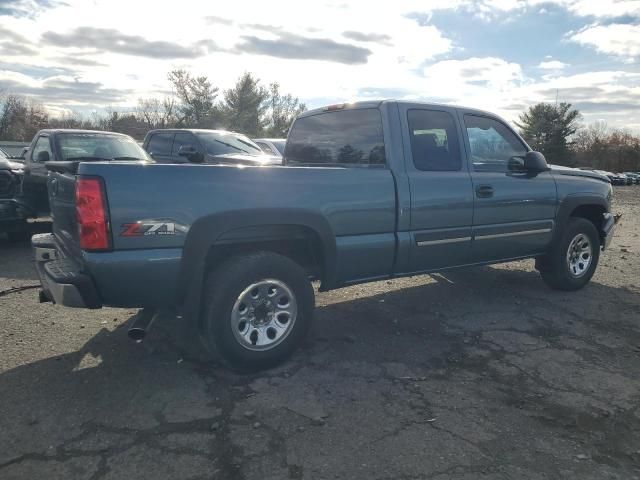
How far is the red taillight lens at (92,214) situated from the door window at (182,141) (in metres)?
6.89

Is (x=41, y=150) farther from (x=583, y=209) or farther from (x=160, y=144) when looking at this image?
(x=583, y=209)

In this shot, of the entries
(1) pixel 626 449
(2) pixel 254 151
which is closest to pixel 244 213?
(1) pixel 626 449

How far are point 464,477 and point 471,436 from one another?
398 mm

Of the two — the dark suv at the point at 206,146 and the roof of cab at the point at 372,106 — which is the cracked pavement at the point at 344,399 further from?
the dark suv at the point at 206,146

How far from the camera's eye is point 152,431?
113 inches

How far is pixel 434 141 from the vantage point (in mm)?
4555

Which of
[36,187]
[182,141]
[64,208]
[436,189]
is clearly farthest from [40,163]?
[436,189]

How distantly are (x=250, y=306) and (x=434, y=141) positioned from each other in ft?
7.47

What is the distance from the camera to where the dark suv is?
946 centimetres

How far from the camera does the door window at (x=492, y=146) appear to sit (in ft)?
15.9

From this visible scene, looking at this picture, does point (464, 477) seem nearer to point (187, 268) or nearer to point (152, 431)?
point (152, 431)

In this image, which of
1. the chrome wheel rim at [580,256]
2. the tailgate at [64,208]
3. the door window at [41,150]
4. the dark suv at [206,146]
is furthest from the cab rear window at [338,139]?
the door window at [41,150]

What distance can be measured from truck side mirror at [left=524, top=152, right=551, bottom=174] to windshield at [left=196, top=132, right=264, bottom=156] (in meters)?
6.08

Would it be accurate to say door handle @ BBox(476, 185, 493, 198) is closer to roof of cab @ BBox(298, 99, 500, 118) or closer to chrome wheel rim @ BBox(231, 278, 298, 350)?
roof of cab @ BBox(298, 99, 500, 118)
